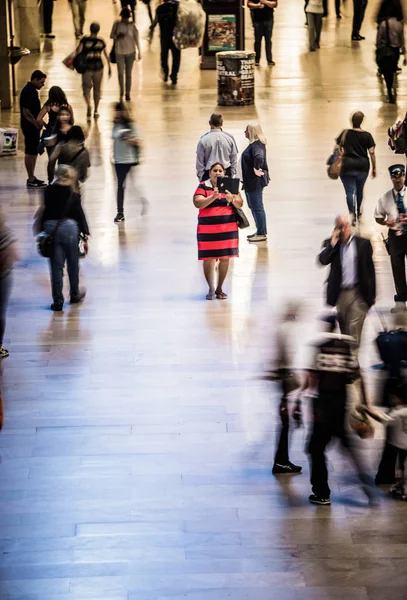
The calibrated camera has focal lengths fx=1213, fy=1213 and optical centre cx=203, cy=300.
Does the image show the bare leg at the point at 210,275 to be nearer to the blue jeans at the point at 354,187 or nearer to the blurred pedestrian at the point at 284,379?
the blue jeans at the point at 354,187

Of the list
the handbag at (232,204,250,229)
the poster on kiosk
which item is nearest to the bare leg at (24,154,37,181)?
the handbag at (232,204,250,229)

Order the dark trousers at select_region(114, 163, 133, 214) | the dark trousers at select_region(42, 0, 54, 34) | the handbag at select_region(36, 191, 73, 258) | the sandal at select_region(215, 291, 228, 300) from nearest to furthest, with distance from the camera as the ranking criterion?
1. the handbag at select_region(36, 191, 73, 258)
2. the sandal at select_region(215, 291, 228, 300)
3. the dark trousers at select_region(114, 163, 133, 214)
4. the dark trousers at select_region(42, 0, 54, 34)

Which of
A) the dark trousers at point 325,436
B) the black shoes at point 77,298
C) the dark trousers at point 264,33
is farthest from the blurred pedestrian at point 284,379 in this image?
the dark trousers at point 264,33

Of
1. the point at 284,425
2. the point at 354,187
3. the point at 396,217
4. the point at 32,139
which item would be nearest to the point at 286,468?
the point at 284,425

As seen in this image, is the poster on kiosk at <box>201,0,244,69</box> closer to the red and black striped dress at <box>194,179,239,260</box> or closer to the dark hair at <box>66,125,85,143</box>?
the dark hair at <box>66,125,85,143</box>

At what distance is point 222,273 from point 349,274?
2.82 metres

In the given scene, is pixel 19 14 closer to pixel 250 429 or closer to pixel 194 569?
pixel 250 429

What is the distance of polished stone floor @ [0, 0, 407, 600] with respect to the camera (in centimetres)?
844

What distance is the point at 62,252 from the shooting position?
1319 centimetres

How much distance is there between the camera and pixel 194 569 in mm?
8414

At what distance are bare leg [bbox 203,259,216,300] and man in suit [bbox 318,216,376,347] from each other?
2666 mm

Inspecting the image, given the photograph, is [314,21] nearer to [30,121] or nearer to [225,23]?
[225,23]

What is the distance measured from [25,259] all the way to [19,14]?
15.4 meters

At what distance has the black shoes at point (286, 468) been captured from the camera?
9680 mm
